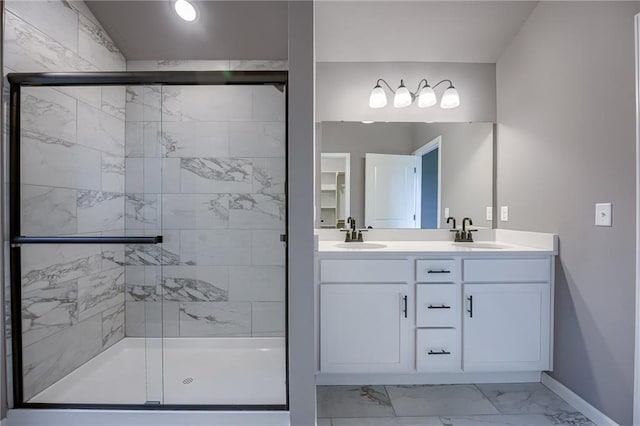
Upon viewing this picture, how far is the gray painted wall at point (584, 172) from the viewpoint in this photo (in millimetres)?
1521

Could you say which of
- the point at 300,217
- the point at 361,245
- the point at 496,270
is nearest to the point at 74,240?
the point at 300,217

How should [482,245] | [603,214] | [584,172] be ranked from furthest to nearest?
[482,245] < [584,172] < [603,214]

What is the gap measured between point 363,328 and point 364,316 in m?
0.07

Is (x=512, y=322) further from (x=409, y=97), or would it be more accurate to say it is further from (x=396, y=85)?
(x=396, y=85)

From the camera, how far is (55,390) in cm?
170

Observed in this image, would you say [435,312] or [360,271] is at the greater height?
[360,271]

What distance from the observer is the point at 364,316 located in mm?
1970

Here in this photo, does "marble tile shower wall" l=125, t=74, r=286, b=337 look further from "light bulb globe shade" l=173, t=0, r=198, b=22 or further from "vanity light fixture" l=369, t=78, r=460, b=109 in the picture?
"vanity light fixture" l=369, t=78, r=460, b=109

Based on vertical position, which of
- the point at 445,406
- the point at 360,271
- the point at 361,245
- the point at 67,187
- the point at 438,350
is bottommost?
the point at 445,406

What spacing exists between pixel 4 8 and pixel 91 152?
79cm

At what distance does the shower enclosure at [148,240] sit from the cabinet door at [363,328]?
0.92ft

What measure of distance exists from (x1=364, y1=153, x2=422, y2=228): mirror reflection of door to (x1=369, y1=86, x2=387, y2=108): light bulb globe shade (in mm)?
379

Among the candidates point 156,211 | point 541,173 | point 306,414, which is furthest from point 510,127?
point 156,211

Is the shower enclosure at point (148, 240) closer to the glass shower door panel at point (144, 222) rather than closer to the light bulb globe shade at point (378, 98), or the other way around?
the glass shower door panel at point (144, 222)
